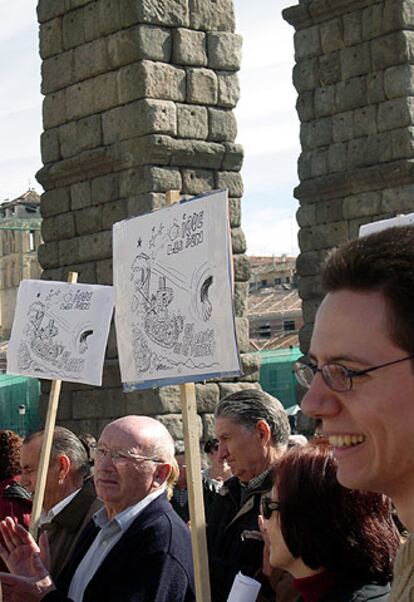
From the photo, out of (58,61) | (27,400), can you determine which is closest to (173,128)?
(58,61)

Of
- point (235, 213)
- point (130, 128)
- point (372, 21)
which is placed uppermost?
point (372, 21)

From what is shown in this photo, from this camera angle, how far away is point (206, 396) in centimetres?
1116

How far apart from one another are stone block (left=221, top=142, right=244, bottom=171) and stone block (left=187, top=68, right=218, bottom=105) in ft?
1.36

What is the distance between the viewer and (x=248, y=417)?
5.24 metres

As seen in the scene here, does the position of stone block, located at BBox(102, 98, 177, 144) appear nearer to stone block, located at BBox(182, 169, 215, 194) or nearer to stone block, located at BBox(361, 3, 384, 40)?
stone block, located at BBox(182, 169, 215, 194)

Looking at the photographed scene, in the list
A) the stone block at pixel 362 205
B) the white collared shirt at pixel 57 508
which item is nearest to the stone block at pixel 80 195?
the stone block at pixel 362 205

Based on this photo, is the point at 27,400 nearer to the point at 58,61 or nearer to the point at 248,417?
the point at 58,61

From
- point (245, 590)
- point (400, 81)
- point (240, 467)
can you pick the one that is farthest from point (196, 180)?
point (245, 590)

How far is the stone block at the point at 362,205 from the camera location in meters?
13.8

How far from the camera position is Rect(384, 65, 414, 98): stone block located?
44.2 ft

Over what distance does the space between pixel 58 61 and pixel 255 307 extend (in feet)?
151

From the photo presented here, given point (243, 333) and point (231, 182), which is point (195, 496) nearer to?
point (243, 333)

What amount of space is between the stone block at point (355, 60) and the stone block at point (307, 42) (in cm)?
40

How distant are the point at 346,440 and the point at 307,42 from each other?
1285 centimetres
